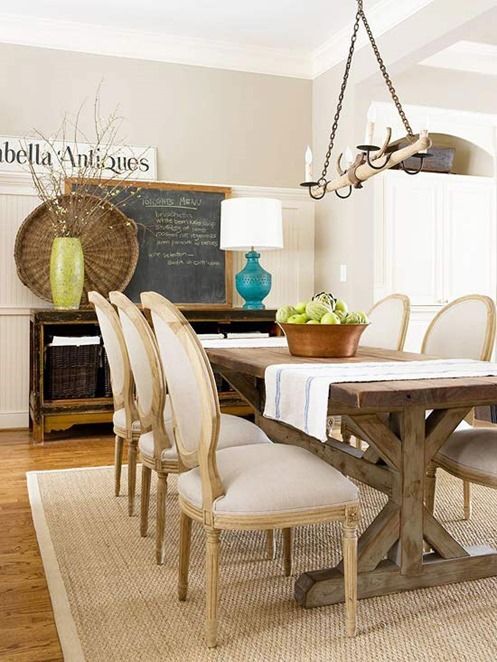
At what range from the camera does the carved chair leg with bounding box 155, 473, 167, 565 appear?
2424mm

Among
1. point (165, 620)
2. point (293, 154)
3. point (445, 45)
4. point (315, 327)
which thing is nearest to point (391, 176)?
point (293, 154)

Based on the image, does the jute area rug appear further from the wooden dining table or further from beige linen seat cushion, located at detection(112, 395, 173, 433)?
beige linen seat cushion, located at detection(112, 395, 173, 433)

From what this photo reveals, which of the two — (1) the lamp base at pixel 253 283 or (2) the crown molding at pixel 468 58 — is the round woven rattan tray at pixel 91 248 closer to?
(1) the lamp base at pixel 253 283

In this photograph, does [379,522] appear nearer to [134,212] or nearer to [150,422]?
[150,422]

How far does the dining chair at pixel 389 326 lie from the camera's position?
3566 mm

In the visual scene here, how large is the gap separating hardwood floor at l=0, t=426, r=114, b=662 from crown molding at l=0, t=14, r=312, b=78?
263 cm

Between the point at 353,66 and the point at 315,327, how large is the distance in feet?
10.2

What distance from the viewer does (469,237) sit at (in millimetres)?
5793

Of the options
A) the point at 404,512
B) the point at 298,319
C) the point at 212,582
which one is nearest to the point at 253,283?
the point at 298,319

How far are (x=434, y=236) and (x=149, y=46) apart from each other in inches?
99.6

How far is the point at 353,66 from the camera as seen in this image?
5059 mm

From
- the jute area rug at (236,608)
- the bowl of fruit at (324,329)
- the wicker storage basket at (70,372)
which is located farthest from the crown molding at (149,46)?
the jute area rug at (236,608)

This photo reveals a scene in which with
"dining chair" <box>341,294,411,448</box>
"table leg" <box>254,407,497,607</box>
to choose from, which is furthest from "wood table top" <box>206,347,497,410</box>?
"dining chair" <box>341,294,411,448</box>

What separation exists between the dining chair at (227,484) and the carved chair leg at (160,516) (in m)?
0.40
